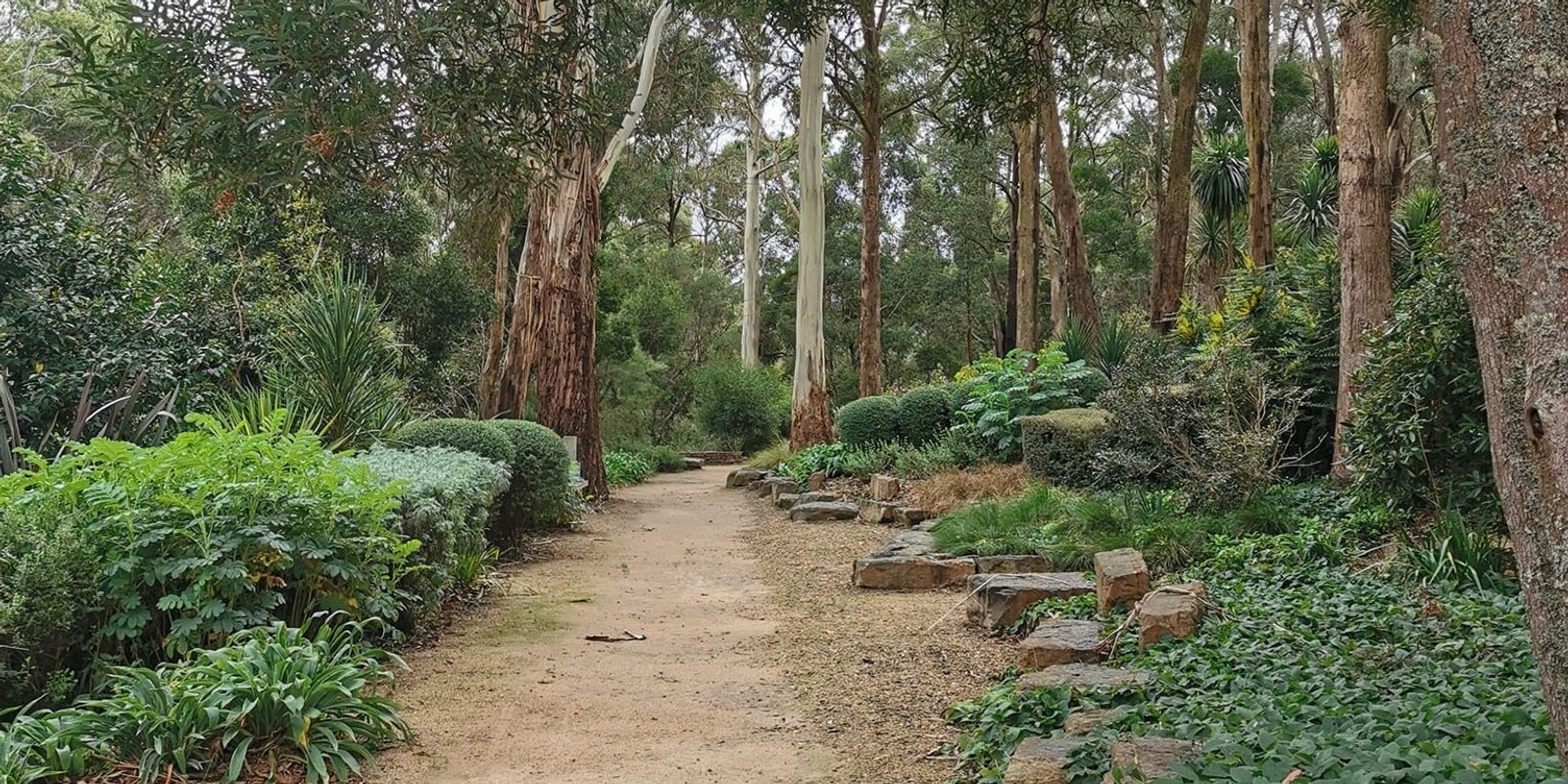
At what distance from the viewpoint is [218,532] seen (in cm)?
431

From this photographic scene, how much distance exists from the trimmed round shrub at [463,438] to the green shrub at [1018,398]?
5.24 m

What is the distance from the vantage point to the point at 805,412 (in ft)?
57.7

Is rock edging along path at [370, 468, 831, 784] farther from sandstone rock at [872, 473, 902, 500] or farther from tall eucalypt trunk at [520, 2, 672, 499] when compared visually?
tall eucalypt trunk at [520, 2, 672, 499]

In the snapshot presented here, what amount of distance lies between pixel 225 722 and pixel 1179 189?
1350 cm

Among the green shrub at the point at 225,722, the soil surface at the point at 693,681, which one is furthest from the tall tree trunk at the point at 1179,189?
the green shrub at the point at 225,722

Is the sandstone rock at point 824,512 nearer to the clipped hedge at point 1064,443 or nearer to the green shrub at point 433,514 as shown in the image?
Result: the clipped hedge at point 1064,443

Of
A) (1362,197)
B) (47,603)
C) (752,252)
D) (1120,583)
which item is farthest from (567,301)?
(752,252)

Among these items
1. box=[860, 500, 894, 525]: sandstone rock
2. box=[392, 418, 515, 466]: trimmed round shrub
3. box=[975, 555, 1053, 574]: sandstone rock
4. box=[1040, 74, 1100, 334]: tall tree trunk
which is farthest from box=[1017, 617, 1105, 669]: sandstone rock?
box=[1040, 74, 1100, 334]: tall tree trunk

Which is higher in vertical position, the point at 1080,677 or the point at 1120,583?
the point at 1120,583

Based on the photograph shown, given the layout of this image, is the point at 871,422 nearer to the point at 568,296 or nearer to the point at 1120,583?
the point at 568,296

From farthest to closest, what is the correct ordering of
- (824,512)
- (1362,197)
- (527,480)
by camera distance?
(824,512), (527,480), (1362,197)

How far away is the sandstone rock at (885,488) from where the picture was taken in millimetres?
11625

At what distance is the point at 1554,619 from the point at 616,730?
323 centimetres

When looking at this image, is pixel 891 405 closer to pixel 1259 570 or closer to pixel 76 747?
pixel 1259 570
